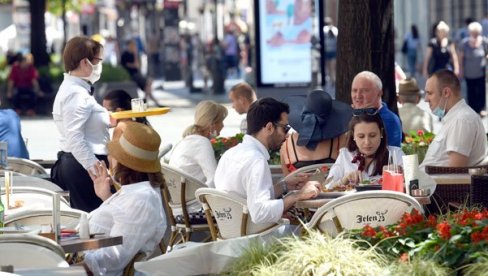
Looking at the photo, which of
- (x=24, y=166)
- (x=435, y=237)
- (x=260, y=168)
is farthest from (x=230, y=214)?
(x=24, y=166)

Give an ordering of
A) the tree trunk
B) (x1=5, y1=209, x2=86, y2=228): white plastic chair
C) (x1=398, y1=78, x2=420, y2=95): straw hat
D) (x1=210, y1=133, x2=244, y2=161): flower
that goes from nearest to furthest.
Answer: (x1=5, y1=209, x2=86, y2=228): white plastic chair < (x1=210, y1=133, x2=244, y2=161): flower < (x1=398, y1=78, x2=420, y2=95): straw hat < the tree trunk

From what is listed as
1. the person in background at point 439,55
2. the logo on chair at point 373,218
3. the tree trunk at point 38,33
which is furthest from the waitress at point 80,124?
the tree trunk at point 38,33

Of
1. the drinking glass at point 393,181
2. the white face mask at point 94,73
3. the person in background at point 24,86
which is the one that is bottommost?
the person in background at point 24,86

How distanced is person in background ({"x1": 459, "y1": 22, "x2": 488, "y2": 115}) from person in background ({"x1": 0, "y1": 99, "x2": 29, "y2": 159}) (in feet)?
51.5

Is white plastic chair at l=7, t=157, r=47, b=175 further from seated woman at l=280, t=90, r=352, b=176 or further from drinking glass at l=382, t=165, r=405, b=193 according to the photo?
drinking glass at l=382, t=165, r=405, b=193

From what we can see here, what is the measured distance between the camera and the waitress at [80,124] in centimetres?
1136

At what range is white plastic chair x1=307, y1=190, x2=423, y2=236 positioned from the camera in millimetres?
8539

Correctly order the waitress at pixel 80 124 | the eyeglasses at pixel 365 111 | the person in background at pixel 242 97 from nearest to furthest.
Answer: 1. the waitress at pixel 80 124
2. the eyeglasses at pixel 365 111
3. the person in background at pixel 242 97

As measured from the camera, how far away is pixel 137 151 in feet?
28.2

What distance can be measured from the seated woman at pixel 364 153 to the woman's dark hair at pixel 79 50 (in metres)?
2.19

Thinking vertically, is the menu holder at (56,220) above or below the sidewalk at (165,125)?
above

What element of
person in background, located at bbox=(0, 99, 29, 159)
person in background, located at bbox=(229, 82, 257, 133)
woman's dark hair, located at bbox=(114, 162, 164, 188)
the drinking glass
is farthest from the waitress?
person in background, located at bbox=(229, 82, 257, 133)

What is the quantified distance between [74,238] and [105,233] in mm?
297

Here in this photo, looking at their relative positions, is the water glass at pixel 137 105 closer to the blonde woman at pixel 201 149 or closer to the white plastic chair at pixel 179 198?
the white plastic chair at pixel 179 198
